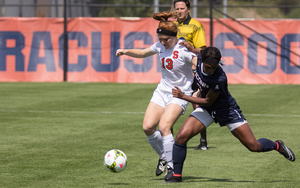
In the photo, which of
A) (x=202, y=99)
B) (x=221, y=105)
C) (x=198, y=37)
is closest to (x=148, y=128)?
(x=202, y=99)

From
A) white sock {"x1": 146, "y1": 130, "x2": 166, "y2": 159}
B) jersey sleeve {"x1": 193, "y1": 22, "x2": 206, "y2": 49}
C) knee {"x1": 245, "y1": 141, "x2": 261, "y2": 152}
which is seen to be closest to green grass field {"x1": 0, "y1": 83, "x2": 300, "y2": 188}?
white sock {"x1": 146, "y1": 130, "x2": 166, "y2": 159}

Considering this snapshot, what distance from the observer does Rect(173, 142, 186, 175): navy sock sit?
21.2ft

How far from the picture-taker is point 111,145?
9352mm

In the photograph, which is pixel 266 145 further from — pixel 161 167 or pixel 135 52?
pixel 135 52

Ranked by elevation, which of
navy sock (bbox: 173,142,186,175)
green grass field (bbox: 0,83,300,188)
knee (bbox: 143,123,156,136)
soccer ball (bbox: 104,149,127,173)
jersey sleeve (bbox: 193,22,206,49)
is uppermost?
jersey sleeve (bbox: 193,22,206,49)

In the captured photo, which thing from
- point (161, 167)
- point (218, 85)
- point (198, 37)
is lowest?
point (161, 167)

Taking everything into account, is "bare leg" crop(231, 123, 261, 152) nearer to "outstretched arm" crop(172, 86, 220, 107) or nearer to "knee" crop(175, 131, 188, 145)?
"outstretched arm" crop(172, 86, 220, 107)

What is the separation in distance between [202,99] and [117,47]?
1848cm

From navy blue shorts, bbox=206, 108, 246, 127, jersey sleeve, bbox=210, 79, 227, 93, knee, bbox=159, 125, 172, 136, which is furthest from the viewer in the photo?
knee, bbox=159, 125, 172, 136

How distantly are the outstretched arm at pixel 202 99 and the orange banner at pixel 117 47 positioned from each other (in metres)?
17.5

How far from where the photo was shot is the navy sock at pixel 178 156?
21.2 feet

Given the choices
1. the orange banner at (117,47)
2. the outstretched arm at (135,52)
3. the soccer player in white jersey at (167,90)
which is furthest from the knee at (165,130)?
the orange banner at (117,47)

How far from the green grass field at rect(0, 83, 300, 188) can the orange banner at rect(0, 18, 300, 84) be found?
6.04m

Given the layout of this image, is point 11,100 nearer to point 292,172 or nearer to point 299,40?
point 292,172
